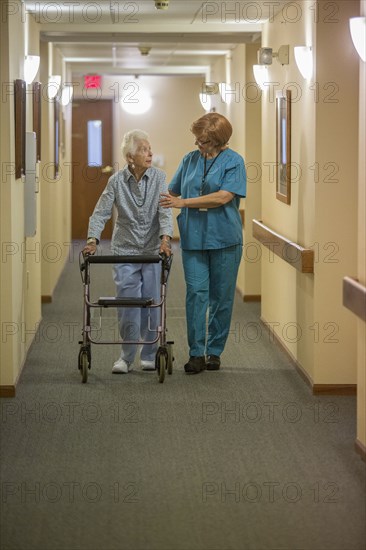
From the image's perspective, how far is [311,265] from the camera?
6.11 metres

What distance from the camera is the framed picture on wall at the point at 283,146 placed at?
6.95 m

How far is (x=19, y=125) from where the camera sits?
20.3 feet

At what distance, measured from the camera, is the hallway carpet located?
3.87 m

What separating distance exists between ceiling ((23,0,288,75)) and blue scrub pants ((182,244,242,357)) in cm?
188

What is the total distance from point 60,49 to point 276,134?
435cm

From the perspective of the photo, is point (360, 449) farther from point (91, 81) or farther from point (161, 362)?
point (91, 81)

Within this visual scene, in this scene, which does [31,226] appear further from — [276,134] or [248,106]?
[248,106]

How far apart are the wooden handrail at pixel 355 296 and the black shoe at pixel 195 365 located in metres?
2.03

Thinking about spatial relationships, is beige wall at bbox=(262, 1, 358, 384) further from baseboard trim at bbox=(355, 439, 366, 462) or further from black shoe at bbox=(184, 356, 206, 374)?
baseboard trim at bbox=(355, 439, 366, 462)

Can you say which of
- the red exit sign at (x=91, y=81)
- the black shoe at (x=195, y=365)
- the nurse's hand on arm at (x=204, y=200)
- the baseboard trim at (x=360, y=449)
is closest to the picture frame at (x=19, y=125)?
the nurse's hand on arm at (x=204, y=200)

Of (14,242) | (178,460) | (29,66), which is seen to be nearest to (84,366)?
(14,242)

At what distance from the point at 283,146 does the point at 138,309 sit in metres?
1.61

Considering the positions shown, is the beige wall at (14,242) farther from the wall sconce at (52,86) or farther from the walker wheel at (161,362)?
the wall sconce at (52,86)

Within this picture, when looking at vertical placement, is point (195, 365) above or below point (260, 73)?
below
